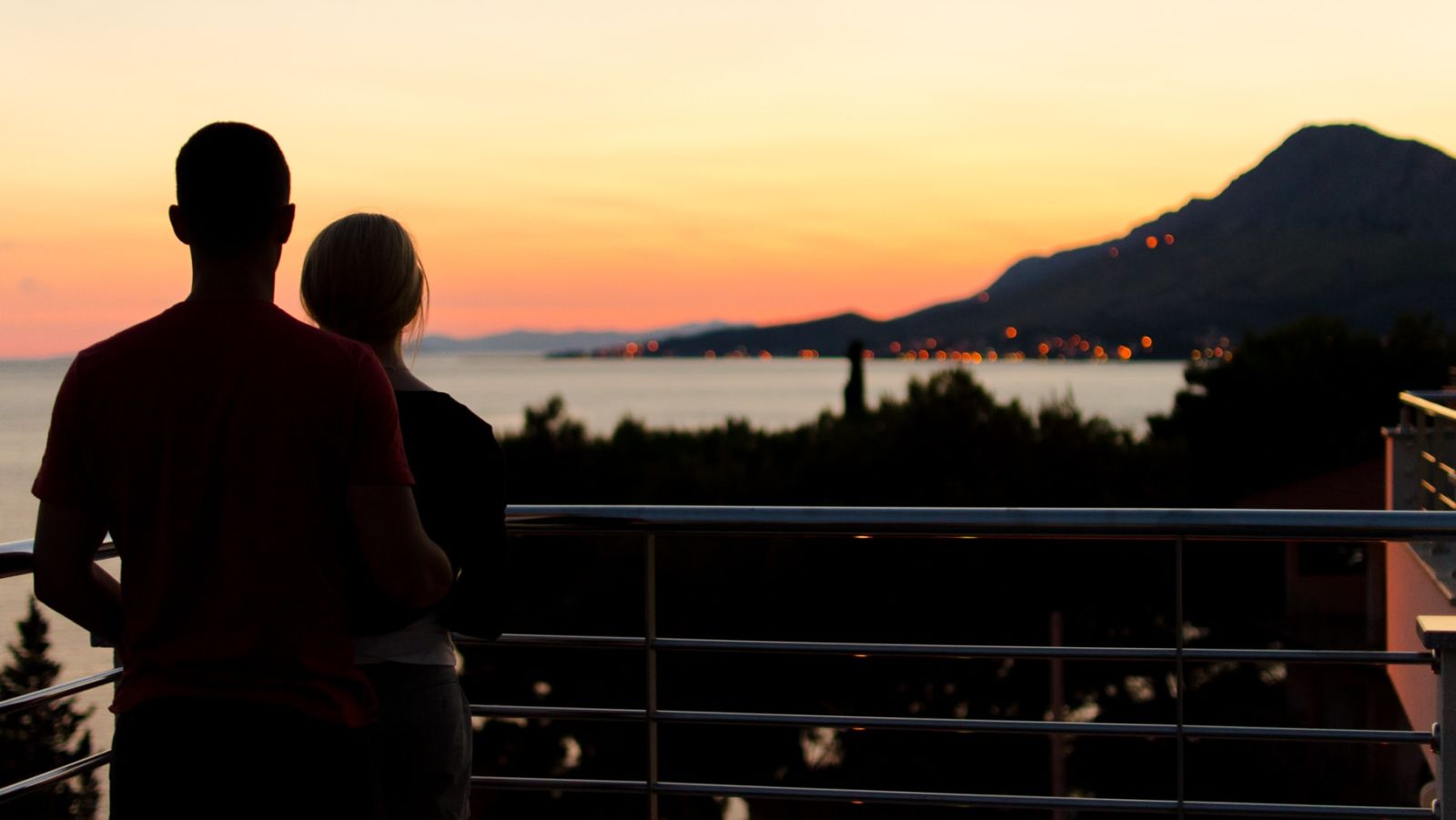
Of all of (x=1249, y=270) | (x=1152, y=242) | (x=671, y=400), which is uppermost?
(x=1152, y=242)

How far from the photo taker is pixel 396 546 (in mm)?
1528

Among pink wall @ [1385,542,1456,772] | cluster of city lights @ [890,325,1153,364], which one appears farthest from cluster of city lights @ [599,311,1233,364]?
pink wall @ [1385,542,1456,772]

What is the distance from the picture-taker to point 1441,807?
96.2 inches

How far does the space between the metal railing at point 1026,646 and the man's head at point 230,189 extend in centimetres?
112

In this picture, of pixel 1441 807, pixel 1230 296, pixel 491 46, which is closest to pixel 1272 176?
pixel 1230 296

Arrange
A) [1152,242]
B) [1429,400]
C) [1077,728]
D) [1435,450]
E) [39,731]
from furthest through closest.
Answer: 1. [1152,242]
2. [39,731]
3. [1435,450]
4. [1429,400]
5. [1077,728]

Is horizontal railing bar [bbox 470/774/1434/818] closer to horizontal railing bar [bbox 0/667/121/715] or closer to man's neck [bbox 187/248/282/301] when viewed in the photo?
horizontal railing bar [bbox 0/667/121/715]

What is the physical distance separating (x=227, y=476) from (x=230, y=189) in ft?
1.13

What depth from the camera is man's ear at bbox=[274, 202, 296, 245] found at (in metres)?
1.55

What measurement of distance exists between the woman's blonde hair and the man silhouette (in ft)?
0.78

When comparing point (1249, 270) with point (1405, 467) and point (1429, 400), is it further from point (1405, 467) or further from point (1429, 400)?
point (1429, 400)

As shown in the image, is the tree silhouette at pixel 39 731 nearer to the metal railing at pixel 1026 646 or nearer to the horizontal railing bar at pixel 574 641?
the horizontal railing bar at pixel 574 641

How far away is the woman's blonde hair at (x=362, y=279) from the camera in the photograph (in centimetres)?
180

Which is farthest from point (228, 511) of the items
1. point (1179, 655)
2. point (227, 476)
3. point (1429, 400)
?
point (1429, 400)
